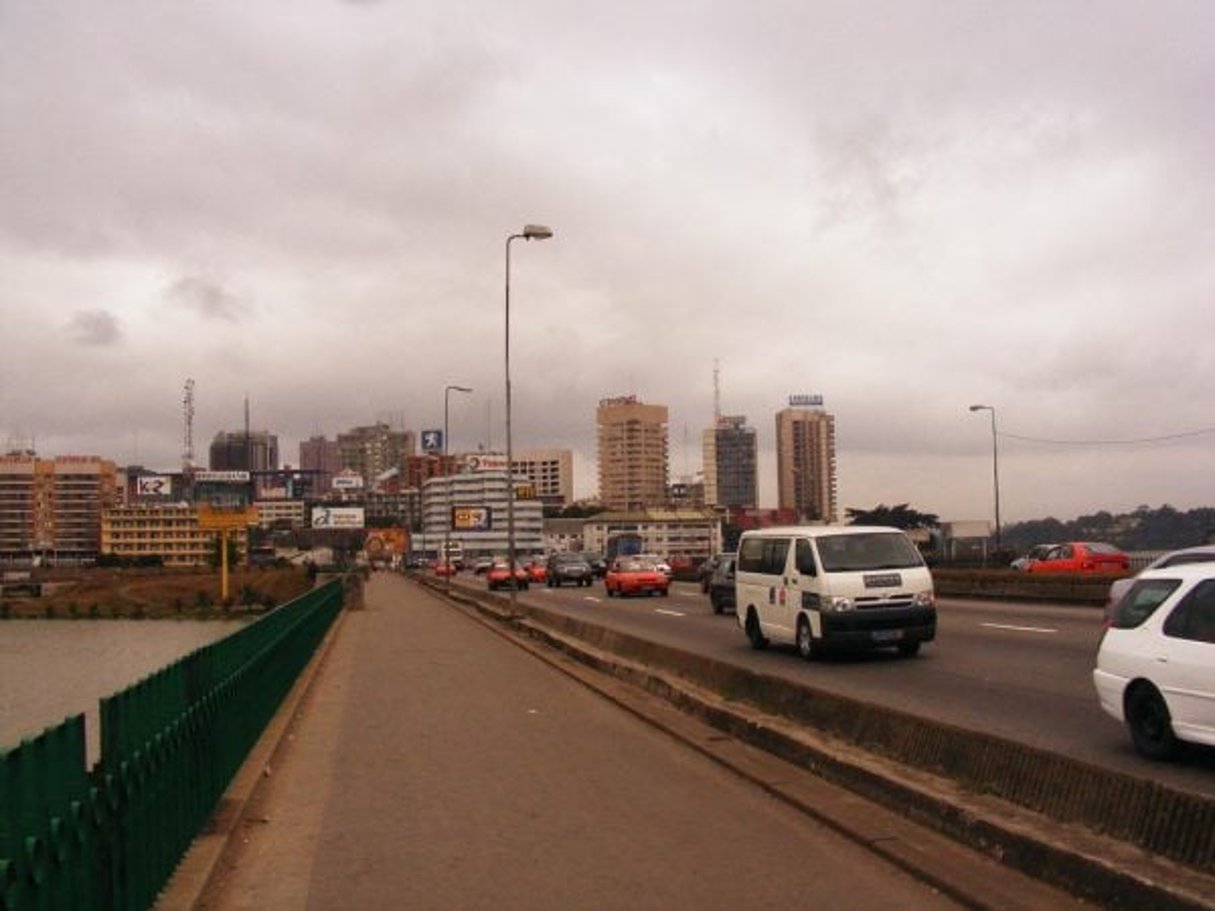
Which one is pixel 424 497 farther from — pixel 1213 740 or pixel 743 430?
pixel 1213 740

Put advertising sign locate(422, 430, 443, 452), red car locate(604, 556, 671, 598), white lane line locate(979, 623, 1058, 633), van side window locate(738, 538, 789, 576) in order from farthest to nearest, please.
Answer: advertising sign locate(422, 430, 443, 452) → red car locate(604, 556, 671, 598) → white lane line locate(979, 623, 1058, 633) → van side window locate(738, 538, 789, 576)

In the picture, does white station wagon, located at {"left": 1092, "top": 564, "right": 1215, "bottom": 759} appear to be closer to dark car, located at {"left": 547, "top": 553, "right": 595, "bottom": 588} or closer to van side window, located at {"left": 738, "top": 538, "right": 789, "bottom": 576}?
van side window, located at {"left": 738, "top": 538, "right": 789, "bottom": 576}

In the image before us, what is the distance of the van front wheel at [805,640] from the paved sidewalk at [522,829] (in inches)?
199

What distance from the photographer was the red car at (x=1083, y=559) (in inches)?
1414

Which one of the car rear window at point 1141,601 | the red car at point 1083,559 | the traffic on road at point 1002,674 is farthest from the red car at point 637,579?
the car rear window at point 1141,601

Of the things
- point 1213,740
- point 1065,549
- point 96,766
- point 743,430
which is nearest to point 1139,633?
point 1213,740

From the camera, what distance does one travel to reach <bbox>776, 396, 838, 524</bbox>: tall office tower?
145750 millimetres

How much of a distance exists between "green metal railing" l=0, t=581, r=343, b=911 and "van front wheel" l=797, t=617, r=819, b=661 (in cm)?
1021

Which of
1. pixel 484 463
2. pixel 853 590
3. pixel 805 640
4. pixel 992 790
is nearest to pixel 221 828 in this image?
pixel 992 790

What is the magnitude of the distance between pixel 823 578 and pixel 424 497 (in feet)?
437

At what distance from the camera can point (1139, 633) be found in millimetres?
9773

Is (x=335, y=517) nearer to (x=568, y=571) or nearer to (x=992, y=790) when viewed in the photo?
(x=568, y=571)

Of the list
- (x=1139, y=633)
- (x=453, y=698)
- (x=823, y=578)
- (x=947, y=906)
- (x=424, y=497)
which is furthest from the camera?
(x=424, y=497)

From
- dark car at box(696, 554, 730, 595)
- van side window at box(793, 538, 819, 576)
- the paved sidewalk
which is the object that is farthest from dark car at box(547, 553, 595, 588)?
the paved sidewalk
